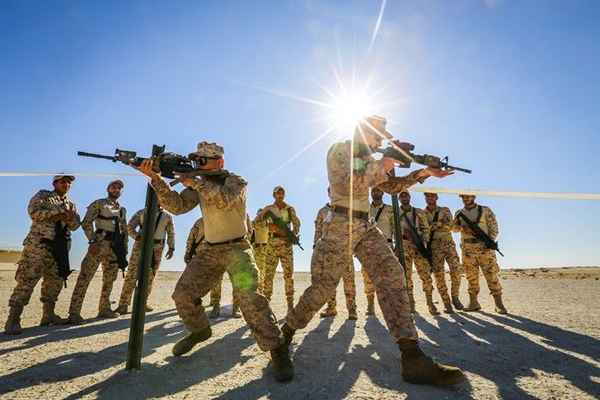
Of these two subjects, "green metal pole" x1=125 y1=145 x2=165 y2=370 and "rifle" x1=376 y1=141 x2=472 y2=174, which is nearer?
"green metal pole" x1=125 y1=145 x2=165 y2=370

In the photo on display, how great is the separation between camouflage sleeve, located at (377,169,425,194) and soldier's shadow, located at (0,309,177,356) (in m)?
4.38

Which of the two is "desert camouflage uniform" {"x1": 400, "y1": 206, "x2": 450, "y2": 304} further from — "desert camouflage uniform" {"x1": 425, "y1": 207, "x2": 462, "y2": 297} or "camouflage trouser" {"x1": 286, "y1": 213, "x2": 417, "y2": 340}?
"camouflage trouser" {"x1": 286, "y1": 213, "x2": 417, "y2": 340}

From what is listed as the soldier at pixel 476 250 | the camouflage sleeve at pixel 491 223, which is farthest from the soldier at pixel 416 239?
the camouflage sleeve at pixel 491 223

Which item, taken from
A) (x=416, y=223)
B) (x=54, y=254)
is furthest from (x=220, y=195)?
(x=416, y=223)

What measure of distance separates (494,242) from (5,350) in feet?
26.9

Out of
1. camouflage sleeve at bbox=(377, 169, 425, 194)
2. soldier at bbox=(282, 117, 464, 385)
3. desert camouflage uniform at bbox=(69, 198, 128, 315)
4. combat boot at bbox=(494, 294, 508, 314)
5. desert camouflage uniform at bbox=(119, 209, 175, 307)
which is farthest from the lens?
desert camouflage uniform at bbox=(119, 209, 175, 307)

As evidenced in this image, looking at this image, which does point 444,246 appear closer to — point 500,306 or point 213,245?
point 500,306

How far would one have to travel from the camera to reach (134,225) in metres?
7.75

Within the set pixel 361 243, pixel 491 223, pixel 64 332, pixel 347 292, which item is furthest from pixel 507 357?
pixel 64 332

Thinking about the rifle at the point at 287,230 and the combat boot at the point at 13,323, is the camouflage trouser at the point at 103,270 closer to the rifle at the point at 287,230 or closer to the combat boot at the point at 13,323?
the combat boot at the point at 13,323

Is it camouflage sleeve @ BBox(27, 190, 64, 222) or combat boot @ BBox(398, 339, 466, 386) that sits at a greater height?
camouflage sleeve @ BBox(27, 190, 64, 222)

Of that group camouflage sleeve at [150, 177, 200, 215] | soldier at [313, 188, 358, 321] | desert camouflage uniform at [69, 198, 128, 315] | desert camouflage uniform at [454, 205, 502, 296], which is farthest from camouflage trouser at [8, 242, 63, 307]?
desert camouflage uniform at [454, 205, 502, 296]

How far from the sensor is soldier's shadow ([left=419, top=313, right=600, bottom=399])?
9.52 feet

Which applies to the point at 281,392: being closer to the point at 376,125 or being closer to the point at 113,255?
the point at 376,125
